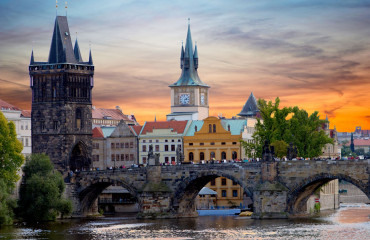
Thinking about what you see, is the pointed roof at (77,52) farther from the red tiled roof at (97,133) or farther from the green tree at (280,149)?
the green tree at (280,149)

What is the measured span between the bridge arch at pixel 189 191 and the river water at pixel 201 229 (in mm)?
2414

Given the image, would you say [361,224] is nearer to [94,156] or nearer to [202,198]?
[202,198]

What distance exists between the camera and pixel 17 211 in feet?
380

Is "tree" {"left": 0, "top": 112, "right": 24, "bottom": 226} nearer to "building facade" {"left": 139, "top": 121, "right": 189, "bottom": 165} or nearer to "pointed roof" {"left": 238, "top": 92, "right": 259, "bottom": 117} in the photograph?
"building facade" {"left": 139, "top": 121, "right": 189, "bottom": 165}

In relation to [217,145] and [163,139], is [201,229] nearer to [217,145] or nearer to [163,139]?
[217,145]

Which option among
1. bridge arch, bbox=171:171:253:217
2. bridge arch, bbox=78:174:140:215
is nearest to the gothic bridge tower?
bridge arch, bbox=78:174:140:215

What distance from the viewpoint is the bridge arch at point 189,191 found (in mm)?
119938

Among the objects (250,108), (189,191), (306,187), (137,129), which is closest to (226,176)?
(189,191)

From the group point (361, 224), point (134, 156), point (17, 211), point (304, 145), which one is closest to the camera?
point (361, 224)

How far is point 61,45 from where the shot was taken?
136500 millimetres

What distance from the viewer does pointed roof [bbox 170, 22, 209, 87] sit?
582 feet

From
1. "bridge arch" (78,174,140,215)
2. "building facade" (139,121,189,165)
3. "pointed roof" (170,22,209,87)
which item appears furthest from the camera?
"pointed roof" (170,22,209,87)

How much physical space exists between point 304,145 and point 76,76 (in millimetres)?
30185

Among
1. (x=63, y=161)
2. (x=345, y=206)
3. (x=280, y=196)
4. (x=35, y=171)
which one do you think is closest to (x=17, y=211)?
(x=35, y=171)
